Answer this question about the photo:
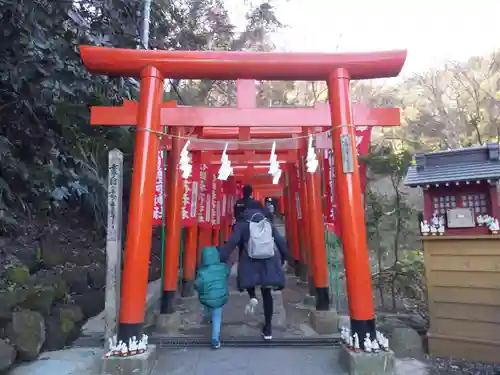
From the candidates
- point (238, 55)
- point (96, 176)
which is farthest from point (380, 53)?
point (96, 176)

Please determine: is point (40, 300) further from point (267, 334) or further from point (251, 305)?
point (267, 334)

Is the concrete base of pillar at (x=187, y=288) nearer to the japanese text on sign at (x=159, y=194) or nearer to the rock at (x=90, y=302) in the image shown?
the rock at (x=90, y=302)

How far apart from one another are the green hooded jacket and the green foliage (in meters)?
3.01

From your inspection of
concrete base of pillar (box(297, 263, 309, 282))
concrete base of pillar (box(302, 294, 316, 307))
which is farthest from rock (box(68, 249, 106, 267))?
→ concrete base of pillar (box(297, 263, 309, 282))

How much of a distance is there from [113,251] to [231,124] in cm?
218

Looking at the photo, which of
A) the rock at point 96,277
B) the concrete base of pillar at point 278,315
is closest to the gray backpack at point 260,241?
the concrete base of pillar at point 278,315

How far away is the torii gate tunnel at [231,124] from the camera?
14.3ft

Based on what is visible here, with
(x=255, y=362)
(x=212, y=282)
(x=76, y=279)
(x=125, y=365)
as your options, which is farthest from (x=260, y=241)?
(x=76, y=279)

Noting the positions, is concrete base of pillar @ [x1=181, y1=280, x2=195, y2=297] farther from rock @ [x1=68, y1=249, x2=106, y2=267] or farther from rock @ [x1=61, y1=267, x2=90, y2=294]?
rock @ [x1=61, y1=267, x2=90, y2=294]

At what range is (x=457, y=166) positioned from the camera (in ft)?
19.1

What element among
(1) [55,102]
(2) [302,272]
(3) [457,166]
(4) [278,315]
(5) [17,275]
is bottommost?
(4) [278,315]

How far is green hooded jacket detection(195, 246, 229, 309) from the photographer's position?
4840 mm

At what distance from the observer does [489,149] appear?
563cm

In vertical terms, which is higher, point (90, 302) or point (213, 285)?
point (213, 285)
